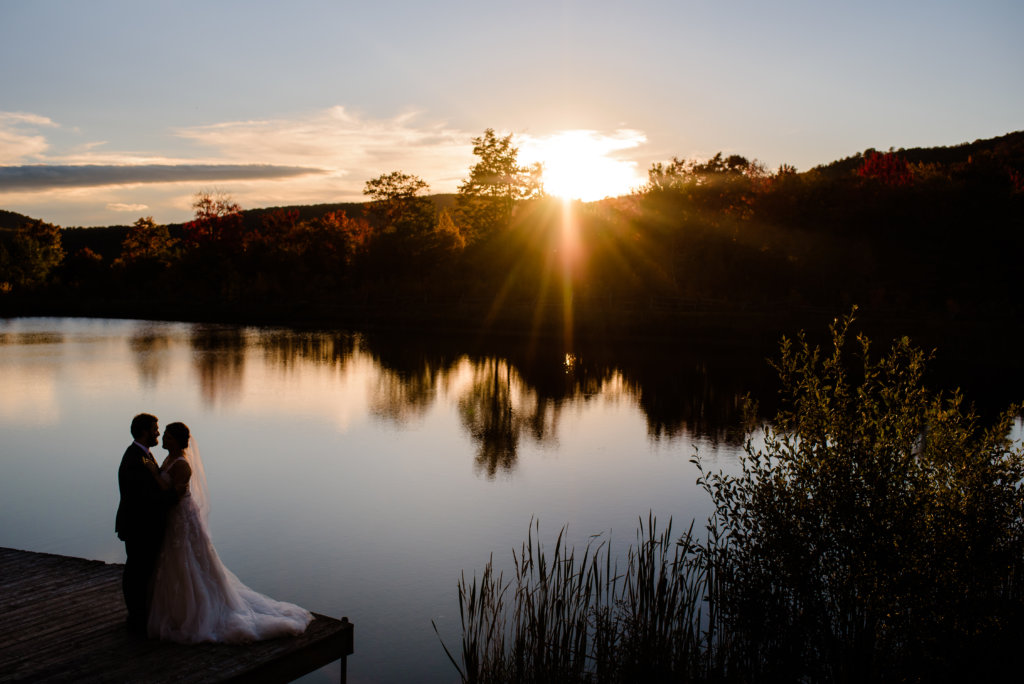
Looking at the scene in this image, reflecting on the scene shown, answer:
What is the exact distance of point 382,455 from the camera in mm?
20828

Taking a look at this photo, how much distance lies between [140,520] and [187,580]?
0.67 meters

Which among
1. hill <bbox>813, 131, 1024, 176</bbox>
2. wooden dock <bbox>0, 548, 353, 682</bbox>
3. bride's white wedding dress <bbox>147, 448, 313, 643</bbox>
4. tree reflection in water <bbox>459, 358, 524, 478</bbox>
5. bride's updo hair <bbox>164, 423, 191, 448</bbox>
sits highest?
hill <bbox>813, 131, 1024, 176</bbox>

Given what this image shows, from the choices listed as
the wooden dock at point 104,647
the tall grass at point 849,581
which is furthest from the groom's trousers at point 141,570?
the tall grass at point 849,581

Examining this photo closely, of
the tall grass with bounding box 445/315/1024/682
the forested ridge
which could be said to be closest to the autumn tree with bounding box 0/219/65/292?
the forested ridge

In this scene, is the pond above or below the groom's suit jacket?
below

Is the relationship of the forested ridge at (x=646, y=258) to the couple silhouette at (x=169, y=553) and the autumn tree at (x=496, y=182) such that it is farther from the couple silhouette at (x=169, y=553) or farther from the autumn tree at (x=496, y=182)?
the couple silhouette at (x=169, y=553)

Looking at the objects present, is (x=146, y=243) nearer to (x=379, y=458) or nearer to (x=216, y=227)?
(x=216, y=227)

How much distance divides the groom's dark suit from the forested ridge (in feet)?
144

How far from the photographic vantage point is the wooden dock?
6.63 metres

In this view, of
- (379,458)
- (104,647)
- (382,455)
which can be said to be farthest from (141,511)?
(382,455)

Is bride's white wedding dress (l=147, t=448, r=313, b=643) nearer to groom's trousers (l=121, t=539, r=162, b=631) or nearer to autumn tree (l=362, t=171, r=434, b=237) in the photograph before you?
groom's trousers (l=121, t=539, r=162, b=631)

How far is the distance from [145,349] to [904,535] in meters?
42.3

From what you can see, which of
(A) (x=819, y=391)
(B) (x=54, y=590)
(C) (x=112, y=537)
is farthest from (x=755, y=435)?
A: (B) (x=54, y=590)

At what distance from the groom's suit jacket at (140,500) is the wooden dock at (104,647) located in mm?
989
